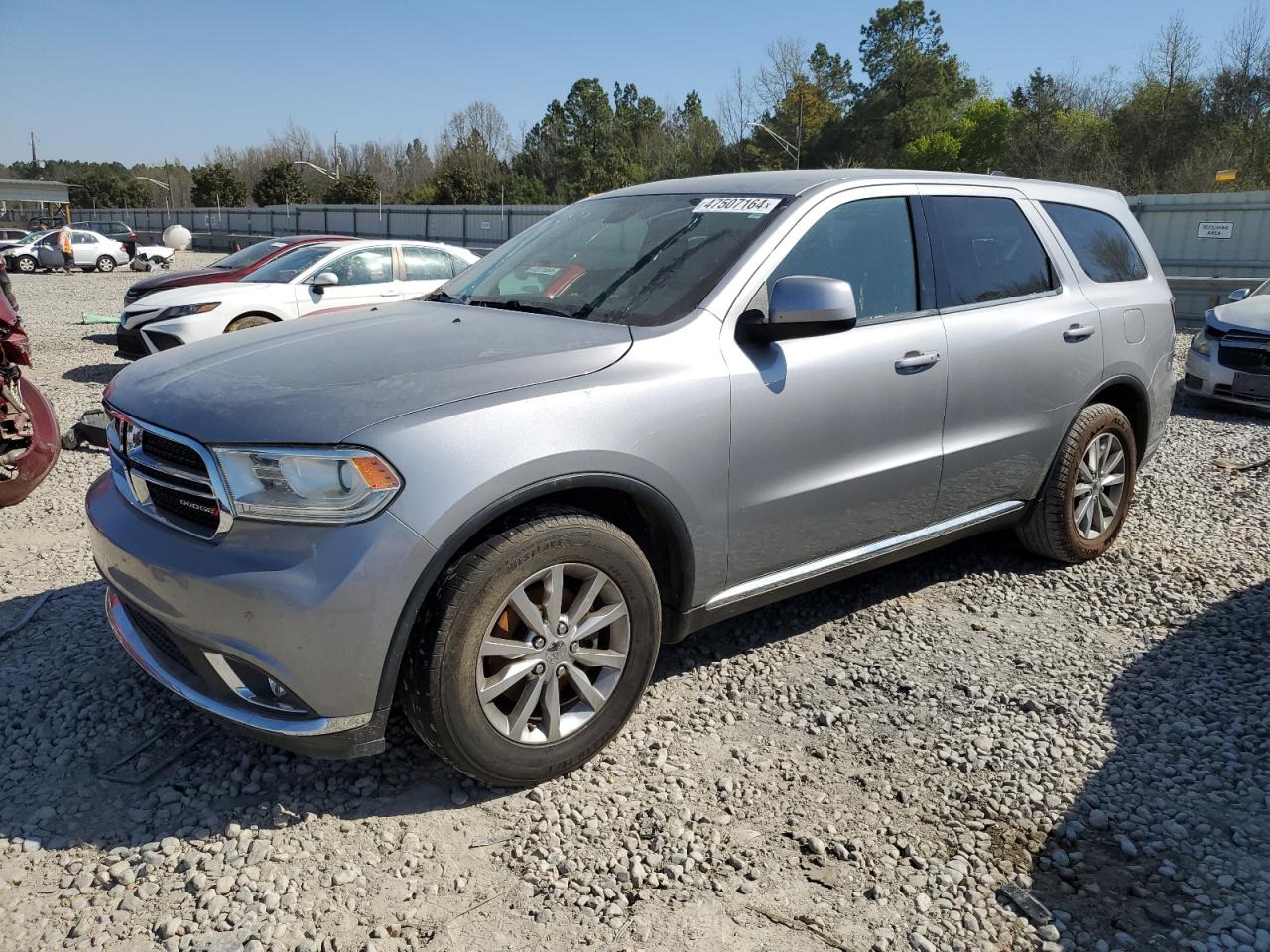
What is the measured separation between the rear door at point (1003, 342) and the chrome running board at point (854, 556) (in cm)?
6

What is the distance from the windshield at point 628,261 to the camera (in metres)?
3.29

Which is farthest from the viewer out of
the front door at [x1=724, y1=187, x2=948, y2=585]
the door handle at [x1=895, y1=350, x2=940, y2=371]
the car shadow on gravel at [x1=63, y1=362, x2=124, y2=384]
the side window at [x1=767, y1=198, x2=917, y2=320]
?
the car shadow on gravel at [x1=63, y1=362, x2=124, y2=384]

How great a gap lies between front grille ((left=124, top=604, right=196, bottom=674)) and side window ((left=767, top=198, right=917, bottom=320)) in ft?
7.32

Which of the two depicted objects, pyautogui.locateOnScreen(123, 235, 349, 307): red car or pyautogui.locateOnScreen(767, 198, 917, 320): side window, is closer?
pyautogui.locateOnScreen(767, 198, 917, 320): side window

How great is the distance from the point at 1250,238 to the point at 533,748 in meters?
21.3

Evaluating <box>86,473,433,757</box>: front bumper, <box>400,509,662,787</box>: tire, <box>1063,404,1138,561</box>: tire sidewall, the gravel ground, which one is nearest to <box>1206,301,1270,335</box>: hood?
<box>1063,404,1138,561</box>: tire sidewall

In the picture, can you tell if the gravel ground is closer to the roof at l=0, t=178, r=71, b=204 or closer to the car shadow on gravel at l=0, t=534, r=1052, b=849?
the car shadow on gravel at l=0, t=534, r=1052, b=849

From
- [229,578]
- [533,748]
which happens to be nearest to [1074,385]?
[533,748]

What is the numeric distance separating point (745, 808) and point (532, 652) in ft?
2.68

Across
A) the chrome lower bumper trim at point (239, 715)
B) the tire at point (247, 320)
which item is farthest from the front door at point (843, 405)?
the tire at point (247, 320)

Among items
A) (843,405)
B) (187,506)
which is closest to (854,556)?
(843,405)

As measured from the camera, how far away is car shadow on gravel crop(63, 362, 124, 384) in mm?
10477

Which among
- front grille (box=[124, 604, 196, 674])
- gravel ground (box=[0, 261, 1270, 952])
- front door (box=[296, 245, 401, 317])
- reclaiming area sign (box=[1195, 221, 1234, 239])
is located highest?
reclaiming area sign (box=[1195, 221, 1234, 239])

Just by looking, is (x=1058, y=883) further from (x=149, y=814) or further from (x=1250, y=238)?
(x=1250, y=238)
